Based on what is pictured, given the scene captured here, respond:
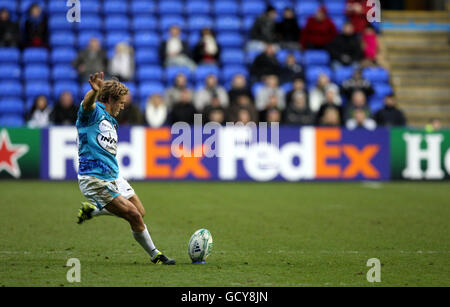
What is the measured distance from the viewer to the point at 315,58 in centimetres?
2028

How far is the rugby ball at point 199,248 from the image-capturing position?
7.20 metres

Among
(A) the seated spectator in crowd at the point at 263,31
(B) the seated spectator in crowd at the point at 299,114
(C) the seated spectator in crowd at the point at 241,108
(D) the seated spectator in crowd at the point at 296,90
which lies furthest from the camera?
(A) the seated spectator in crowd at the point at 263,31

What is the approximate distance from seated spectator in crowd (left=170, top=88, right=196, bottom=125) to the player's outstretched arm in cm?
991

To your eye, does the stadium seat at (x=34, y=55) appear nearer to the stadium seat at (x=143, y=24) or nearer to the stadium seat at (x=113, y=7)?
the stadium seat at (x=113, y=7)

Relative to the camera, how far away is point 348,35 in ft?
63.8

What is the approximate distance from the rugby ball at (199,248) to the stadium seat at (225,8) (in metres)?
14.7

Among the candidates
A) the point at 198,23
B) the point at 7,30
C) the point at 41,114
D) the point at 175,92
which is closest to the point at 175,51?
the point at 198,23

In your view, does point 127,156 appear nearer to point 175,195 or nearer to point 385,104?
point 175,195

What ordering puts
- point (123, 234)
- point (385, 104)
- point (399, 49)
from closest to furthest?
1. point (123, 234)
2. point (385, 104)
3. point (399, 49)

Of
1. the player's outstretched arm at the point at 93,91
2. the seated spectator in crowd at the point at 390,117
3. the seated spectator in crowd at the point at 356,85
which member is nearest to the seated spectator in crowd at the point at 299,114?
the seated spectator in crowd at the point at 390,117

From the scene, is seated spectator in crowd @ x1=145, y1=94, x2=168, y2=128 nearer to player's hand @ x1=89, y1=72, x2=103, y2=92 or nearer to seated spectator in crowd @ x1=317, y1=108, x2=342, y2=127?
seated spectator in crowd @ x1=317, y1=108, x2=342, y2=127
